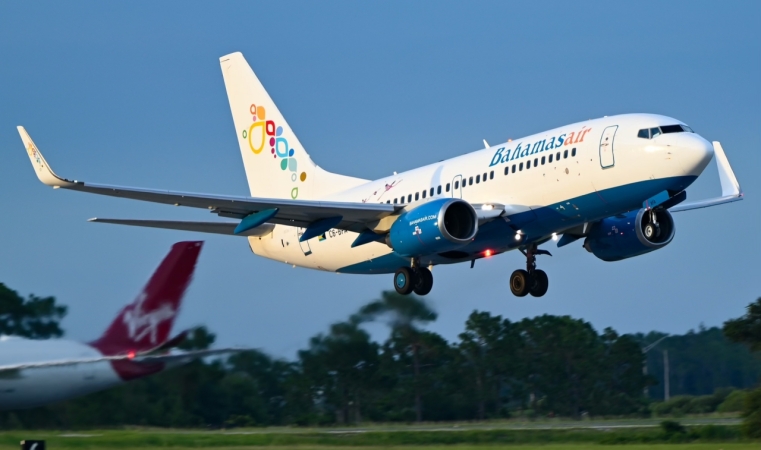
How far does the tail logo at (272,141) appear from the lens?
44688 millimetres

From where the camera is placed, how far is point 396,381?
143ft

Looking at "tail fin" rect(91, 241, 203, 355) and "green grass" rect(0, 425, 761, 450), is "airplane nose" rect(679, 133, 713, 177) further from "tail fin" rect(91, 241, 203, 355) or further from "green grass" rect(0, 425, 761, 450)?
"tail fin" rect(91, 241, 203, 355)

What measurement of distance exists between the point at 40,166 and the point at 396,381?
53.4ft

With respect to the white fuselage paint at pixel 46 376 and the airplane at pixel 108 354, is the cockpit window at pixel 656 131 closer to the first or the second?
the airplane at pixel 108 354

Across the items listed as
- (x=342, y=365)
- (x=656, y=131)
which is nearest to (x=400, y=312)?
(x=342, y=365)

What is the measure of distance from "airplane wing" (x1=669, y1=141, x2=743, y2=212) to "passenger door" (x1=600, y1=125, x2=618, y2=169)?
12.3 feet

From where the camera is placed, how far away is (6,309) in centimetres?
3222

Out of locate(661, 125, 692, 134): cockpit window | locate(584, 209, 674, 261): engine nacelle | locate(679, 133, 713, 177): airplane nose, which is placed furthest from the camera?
locate(584, 209, 674, 261): engine nacelle

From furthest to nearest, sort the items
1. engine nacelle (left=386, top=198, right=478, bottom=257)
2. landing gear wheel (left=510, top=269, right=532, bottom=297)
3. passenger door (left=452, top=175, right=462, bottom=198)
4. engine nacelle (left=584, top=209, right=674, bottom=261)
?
landing gear wheel (left=510, top=269, right=532, bottom=297) < passenger door (left=452, top=175, right=462, bottom=198) < engine nacelle (left=584, top=209, right=674, bottom=261) < engine nacelle (left=386, top=198, right=478, bottom=257)

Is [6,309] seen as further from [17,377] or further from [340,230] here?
[340,230]

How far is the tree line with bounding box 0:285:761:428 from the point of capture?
105 ft

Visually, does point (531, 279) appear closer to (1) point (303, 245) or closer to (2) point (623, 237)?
(2) point (623, 237)

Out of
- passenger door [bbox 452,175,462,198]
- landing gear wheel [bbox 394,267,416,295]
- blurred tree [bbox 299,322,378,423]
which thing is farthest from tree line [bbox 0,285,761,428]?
passenger door [bbox 452,175,462,198]

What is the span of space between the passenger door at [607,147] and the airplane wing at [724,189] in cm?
376
